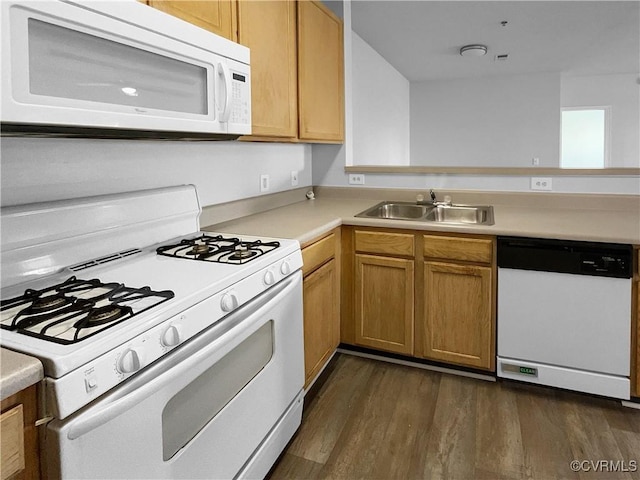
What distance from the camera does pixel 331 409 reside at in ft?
6.88

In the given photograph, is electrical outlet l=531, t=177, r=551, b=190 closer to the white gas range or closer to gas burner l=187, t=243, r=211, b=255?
the white gas range

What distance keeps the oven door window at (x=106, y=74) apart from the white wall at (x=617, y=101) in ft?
26.1

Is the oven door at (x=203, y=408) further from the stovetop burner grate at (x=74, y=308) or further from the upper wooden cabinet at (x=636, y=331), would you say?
the upper wooden cabinet at (x=636, y=331)

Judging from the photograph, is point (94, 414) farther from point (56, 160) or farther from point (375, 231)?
point (375, 231)

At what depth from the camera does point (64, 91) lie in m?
1.04

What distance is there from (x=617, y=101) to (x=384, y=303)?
732 cm

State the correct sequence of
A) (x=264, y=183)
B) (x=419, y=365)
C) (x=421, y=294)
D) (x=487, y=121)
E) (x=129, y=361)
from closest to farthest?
1. (x=129, y=361)
2. (x=421, y=294)
3. (x=419, y=365)
4. (x=264, y=183)
5. (x=487, y=121)

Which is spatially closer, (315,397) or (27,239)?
(27,239)

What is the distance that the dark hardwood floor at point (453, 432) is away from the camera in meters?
1.70

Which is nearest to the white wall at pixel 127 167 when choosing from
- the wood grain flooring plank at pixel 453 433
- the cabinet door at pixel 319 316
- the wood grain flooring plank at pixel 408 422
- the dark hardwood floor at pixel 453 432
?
the cabinet door at pixel 319 316

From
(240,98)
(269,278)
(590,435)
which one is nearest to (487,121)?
(590,435)

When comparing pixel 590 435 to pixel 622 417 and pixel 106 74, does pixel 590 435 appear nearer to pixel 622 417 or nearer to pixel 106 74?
→ pixel 622 417

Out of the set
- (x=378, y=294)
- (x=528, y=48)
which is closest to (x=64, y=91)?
(x=378, y=294)

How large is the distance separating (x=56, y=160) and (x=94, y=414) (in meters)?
0.89
